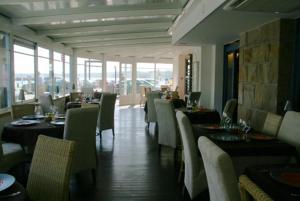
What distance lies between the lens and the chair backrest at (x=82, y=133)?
3441 millimetres

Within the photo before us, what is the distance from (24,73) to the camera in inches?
267

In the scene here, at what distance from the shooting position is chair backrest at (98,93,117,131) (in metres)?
6.23

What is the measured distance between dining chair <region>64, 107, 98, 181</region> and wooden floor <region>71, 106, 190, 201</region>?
0.31 meters

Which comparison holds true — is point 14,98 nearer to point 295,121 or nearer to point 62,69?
point 62,69

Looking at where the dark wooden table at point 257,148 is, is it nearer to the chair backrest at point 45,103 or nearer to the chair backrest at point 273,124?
the chair backrest at point 273,124

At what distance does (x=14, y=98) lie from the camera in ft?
20.2

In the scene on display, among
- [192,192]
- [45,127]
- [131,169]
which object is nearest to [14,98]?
[45,127]

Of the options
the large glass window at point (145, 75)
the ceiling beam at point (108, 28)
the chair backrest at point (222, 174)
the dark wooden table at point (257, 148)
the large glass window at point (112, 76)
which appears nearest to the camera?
the chair backrest at point (222, 174)

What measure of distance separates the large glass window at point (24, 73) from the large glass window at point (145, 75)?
28.3 feet

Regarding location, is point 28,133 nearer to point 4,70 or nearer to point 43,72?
point 4,70

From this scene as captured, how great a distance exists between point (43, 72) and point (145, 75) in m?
8.38

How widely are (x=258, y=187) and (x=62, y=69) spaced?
29.7ft

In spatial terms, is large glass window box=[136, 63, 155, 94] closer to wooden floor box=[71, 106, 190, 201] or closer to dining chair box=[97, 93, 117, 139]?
dining chair box=[97, 93, 117, 139]

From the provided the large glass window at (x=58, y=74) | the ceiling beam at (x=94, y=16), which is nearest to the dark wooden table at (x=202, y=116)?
the ceiling beam at (x=94, y=16)
